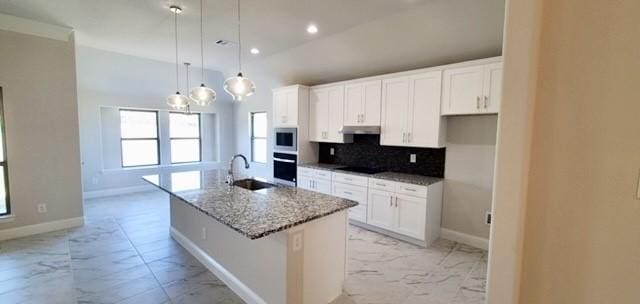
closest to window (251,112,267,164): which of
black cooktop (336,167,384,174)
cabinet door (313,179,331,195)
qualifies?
cabinet door (313,179,331,195)

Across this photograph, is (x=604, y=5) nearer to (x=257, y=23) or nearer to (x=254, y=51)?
(x=257, y=23)

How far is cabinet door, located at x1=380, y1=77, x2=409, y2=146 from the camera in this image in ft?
12.8

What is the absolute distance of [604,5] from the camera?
118 cm

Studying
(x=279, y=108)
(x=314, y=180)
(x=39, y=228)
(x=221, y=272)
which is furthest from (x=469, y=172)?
(x=39, y=228)

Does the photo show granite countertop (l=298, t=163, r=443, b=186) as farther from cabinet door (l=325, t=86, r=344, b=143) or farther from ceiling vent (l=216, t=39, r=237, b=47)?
ceiling vent (l=216, t=39, r=237, b=47)

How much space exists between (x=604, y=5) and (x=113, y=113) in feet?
25.0

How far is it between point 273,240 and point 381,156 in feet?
9.68

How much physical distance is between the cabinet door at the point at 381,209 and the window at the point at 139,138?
557cm

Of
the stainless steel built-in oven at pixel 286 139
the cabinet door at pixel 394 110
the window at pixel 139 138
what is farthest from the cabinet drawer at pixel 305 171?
the window at pixel 139 138

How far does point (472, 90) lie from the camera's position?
10.7 ft

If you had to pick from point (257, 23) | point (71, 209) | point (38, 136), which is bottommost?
point (71, 209)

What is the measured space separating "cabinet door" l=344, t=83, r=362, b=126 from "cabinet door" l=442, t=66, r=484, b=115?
1336 millimetres

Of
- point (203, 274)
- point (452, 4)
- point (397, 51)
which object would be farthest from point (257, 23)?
point (203, 274)

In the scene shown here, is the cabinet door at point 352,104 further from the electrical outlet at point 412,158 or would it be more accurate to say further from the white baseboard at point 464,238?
the white baseboard at point 464,238
